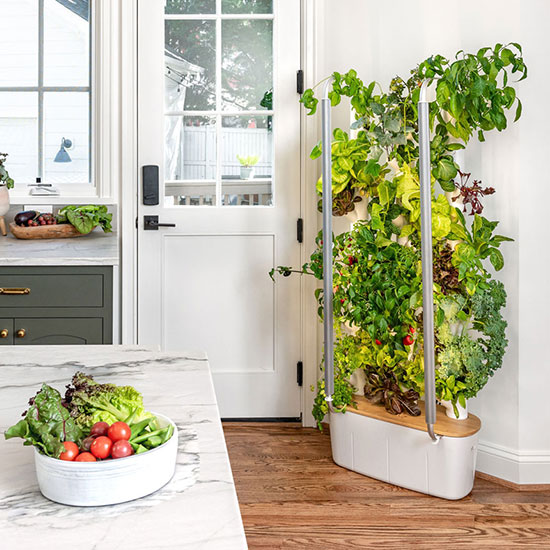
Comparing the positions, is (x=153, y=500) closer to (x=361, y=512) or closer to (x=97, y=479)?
(x=97, y=479)

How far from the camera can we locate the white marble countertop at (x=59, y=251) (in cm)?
267

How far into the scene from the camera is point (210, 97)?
3281 mm

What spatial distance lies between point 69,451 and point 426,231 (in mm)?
1569

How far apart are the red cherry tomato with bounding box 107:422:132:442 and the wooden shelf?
5.83ft

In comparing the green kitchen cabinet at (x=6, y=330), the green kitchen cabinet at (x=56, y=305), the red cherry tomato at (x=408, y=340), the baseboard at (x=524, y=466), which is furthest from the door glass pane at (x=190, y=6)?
the baseboard at (x=524, y=466)

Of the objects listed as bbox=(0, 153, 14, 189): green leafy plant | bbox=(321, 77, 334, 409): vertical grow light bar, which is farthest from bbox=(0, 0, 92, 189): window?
bbox=(321, 77, 334, 409): vertical grow light bar

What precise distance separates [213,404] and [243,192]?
2279 millimetres

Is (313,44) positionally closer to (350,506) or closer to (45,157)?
(45,157)

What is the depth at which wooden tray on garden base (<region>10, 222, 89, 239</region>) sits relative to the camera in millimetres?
2986

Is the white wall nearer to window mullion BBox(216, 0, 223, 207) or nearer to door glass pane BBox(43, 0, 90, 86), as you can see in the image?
window mullion BBox(216, 0, 223, 207)

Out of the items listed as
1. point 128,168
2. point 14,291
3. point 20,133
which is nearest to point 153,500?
point 14,291

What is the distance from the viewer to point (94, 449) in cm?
75

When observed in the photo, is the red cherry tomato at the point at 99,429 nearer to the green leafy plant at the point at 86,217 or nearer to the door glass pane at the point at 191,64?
the green leafy plant at the point at 86,217

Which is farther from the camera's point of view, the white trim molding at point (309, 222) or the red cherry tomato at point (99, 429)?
the white trim molding at point (309, 222)
